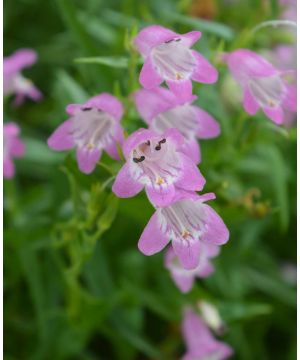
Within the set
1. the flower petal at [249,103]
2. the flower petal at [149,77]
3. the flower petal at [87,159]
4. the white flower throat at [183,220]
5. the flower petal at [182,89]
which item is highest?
the flower petal at [149,77]

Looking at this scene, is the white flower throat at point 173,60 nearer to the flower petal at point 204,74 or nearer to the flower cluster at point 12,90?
the flower petal at point 204,74

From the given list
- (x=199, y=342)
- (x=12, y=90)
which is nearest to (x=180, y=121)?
(x=12, y=90)

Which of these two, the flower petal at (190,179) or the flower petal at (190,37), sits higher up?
the flower petal at (190,37)

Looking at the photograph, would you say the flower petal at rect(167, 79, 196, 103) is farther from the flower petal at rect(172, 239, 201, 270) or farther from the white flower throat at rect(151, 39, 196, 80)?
the flower petal at rect(172, 239, 201, 270)

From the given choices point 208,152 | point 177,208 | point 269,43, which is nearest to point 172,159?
point 177,208

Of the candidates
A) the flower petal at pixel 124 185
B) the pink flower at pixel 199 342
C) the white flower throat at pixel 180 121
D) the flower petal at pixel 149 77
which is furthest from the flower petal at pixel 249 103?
the pink flower at pixel 199 342
